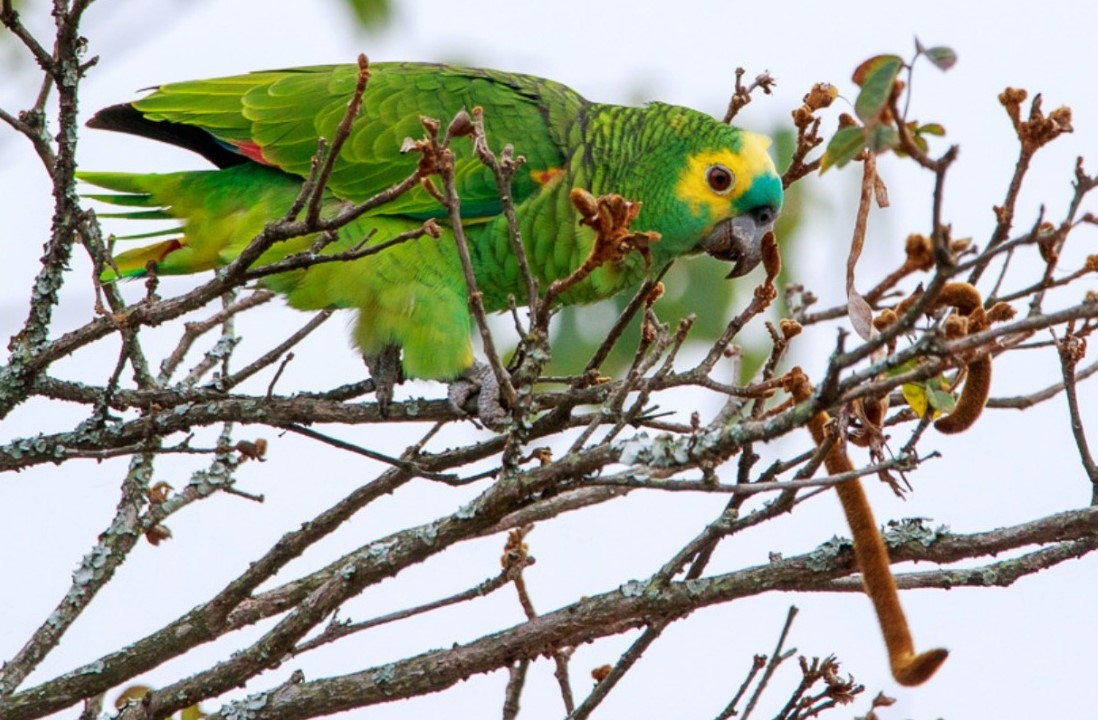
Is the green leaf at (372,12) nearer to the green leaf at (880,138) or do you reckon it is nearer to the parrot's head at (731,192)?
the green leaf at (880,138)

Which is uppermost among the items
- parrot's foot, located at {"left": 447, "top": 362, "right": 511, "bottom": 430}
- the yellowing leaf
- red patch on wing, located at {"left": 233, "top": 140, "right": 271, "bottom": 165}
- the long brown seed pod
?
red patch on wing, located at {"left": 233, "top": 140, "right": 271, "bottom": 165}

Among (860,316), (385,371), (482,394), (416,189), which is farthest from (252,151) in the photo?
(860,316)

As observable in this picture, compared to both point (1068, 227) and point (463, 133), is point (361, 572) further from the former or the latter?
point (1068, 227)

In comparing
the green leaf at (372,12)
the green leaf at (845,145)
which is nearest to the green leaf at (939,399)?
the green leaf at (845,145)

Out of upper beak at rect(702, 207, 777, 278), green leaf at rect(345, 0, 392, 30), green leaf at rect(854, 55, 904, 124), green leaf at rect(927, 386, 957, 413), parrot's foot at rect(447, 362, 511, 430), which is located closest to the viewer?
green leaf at rect(854, 55, 904, 124)

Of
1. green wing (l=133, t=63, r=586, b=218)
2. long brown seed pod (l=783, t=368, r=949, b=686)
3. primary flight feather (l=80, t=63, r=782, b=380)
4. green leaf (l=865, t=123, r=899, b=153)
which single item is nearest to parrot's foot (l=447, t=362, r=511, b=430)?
primary flight feather (l=80, t=63, r=782, b=380)

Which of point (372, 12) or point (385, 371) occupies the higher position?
point (385, 371)

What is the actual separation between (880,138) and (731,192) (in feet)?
6.82

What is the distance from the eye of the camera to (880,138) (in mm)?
1254

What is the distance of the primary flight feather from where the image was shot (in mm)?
3109

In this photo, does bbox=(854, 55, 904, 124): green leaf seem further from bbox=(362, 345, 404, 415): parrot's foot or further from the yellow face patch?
the yellow face patch

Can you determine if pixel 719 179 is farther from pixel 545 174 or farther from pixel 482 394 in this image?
pixel 482 394

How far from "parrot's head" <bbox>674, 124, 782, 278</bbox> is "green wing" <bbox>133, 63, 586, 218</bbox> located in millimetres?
397

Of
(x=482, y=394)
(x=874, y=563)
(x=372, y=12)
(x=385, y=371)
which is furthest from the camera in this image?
(x=385, y=371)
